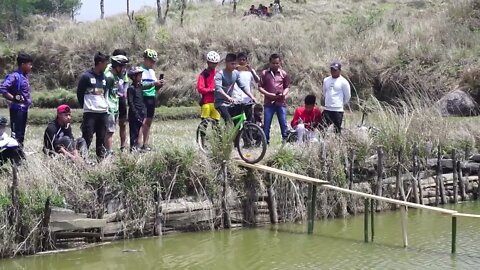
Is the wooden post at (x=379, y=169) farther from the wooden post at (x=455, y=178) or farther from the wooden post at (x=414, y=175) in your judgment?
the wooden post at (x=455, y=178)

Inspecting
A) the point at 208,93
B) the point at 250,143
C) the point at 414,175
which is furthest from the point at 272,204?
the point at 414,175

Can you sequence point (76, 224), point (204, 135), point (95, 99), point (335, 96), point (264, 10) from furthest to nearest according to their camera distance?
point (264, 10) → point (335, 96) → point (204, 135) → point (95, 99) → point (76, 224)

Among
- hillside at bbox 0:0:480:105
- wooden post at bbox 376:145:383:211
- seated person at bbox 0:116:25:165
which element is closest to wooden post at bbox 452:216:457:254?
wooden post at bbox 376:145:383:211

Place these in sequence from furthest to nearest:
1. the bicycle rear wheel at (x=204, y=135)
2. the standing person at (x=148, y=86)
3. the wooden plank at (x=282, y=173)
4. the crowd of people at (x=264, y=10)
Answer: the crowd of people at (x=264, y=10), the standing person at (x=148, y=86), the bicycle rear wheel at (x=204, y=135), the wooden plank at (x=282, y=173)

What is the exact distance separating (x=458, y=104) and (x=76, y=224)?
12.2 meters

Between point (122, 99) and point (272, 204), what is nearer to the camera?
point (272, 204)

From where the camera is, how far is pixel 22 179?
8430 mm

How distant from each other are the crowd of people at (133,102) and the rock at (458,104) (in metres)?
7.34

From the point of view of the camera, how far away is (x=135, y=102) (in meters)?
10.1

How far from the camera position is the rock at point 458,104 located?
57.6 ft

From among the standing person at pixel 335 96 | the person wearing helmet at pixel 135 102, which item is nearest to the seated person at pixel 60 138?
the person wearing helmet at pixel 135 102

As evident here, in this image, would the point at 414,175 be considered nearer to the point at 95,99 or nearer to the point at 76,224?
the point at 95,99

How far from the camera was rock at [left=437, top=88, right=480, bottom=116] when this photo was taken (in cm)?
1756

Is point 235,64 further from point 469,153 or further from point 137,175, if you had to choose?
point 469,153
